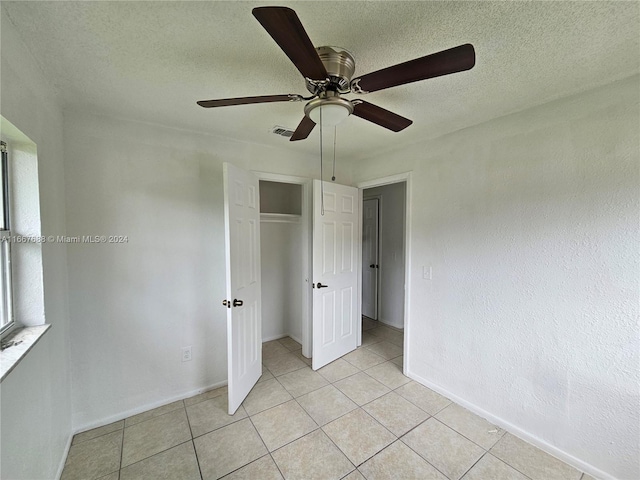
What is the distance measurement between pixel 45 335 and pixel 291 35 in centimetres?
187

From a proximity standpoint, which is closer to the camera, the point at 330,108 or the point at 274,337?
the point at 330,108

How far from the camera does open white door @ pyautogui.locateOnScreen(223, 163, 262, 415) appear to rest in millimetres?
1992

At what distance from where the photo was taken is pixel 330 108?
3.98 ft

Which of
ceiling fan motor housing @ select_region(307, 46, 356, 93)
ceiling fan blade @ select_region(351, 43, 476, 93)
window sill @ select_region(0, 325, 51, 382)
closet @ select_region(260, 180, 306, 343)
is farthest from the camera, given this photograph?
closet @ select_region(260, 180, 306, 343)

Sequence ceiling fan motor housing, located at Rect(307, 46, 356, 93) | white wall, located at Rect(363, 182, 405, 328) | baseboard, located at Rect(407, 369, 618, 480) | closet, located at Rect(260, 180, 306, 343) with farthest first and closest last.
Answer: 1. white wall, located at Rect(363, 182, 405, 328)
2. closet, located at Rect(260, 180, 306, 343)
3. baseboard, located at Rect(407, 369, 618, 480)
4. ceiling fan motor housing, located at Rect(307, 46, 356, 93)

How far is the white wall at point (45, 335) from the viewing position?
1.07 meters

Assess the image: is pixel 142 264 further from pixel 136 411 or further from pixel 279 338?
pixel 279 338

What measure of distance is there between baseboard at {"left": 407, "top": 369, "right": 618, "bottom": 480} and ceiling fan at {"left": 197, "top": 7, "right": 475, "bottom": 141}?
2206 mm

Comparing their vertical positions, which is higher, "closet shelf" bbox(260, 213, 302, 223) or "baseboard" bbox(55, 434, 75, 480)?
"closet shelf" bbox(260, 213, 302, 223)

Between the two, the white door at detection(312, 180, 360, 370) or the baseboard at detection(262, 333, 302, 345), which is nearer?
the white door at detection(312, 180, 360, 370)

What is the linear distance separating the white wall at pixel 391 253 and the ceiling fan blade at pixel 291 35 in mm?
3090

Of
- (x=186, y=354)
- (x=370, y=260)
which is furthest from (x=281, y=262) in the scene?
(x=370, y=260)

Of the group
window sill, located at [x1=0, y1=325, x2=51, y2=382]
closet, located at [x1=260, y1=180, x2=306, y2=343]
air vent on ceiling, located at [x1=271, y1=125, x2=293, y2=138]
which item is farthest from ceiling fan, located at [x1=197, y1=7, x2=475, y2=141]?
closet, located at [x1=260, y1=180, x2=306, y2=343]

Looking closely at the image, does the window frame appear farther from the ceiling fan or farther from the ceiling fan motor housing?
the ceiling fan motor housing
